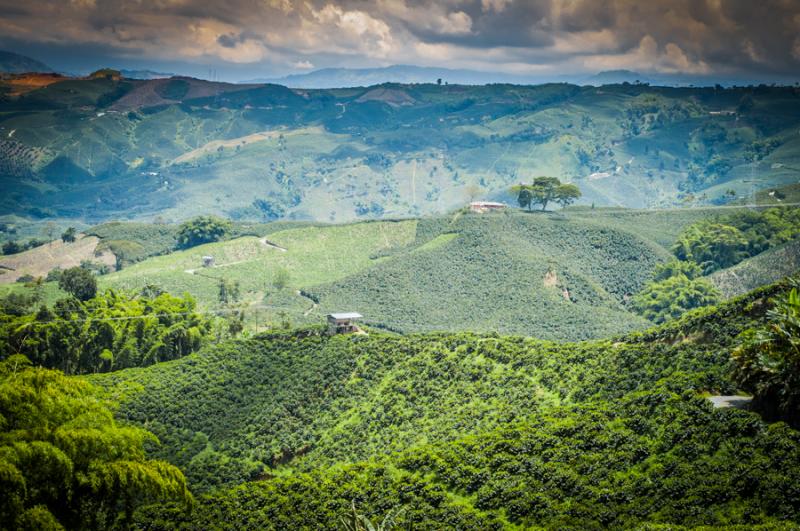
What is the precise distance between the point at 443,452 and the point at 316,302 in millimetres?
63294

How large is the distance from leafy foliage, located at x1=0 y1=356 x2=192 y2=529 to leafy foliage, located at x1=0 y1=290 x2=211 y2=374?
36.3 m

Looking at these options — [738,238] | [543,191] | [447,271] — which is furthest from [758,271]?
[447,271]

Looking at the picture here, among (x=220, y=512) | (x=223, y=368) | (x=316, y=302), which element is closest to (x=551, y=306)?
(x=316, y=302)

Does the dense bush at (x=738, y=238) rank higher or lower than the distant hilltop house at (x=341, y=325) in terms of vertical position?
higher

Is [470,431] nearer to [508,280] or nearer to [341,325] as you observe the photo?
[341,325]

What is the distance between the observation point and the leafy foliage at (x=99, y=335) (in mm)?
72125

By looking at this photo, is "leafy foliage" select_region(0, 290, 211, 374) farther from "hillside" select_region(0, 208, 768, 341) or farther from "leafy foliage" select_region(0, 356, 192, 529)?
"leafy foliage" select_region(0, 356, 192, 529)

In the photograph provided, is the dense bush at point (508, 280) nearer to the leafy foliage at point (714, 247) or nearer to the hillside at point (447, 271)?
the hillside at point (447, 271)

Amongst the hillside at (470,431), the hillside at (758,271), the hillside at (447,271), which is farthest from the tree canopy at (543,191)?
the hillside at (470,431)

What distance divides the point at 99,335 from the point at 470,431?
41032 mm

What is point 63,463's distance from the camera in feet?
106

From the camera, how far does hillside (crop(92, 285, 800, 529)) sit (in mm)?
36469

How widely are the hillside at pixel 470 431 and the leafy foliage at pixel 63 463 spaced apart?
28.7 feet

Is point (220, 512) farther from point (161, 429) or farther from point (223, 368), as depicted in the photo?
point (223, 368)
